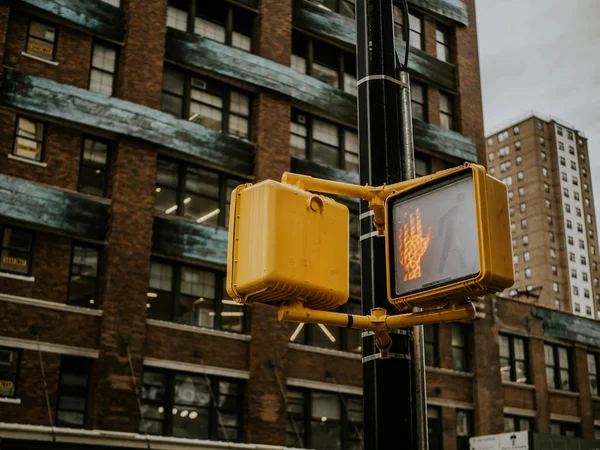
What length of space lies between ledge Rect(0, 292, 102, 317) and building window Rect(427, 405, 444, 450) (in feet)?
47.4

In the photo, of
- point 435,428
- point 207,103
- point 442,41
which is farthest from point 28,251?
point 442,41

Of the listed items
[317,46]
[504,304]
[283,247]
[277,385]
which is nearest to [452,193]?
[283,247]

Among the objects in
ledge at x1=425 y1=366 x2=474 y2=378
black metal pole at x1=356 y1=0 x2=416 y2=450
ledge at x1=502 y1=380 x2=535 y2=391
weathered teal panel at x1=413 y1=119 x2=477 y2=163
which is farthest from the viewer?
A: ledge at x1=502 y1=380 x2=535 y2=391

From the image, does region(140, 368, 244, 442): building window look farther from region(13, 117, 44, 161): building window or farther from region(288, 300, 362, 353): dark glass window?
region(13, 117, 44, 161): building window

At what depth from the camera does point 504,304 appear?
3653cm

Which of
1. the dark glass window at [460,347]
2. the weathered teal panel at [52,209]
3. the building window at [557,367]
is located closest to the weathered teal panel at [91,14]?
the weathered teal panel at [52,209]

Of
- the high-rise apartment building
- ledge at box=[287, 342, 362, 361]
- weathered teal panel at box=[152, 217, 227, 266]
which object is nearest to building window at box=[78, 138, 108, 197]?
weathered teal panel at box=[152, 217, 227, 266]

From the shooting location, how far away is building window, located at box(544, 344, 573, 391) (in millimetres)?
38062

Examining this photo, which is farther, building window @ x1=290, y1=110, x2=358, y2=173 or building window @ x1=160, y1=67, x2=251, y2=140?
building window @ x1=290, y1=110, x2=358, y2=173

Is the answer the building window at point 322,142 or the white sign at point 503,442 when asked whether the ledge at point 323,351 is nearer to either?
the white sign at point 503,442

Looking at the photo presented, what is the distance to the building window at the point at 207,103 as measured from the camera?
1109 inches

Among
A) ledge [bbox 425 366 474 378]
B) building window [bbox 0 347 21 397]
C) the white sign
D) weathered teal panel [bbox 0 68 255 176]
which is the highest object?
weathered teal panel [bbox 0 68 255 176]

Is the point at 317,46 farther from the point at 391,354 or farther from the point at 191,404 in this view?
the point at 391,354

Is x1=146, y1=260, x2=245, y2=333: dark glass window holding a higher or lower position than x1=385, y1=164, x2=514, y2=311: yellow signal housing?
higher
